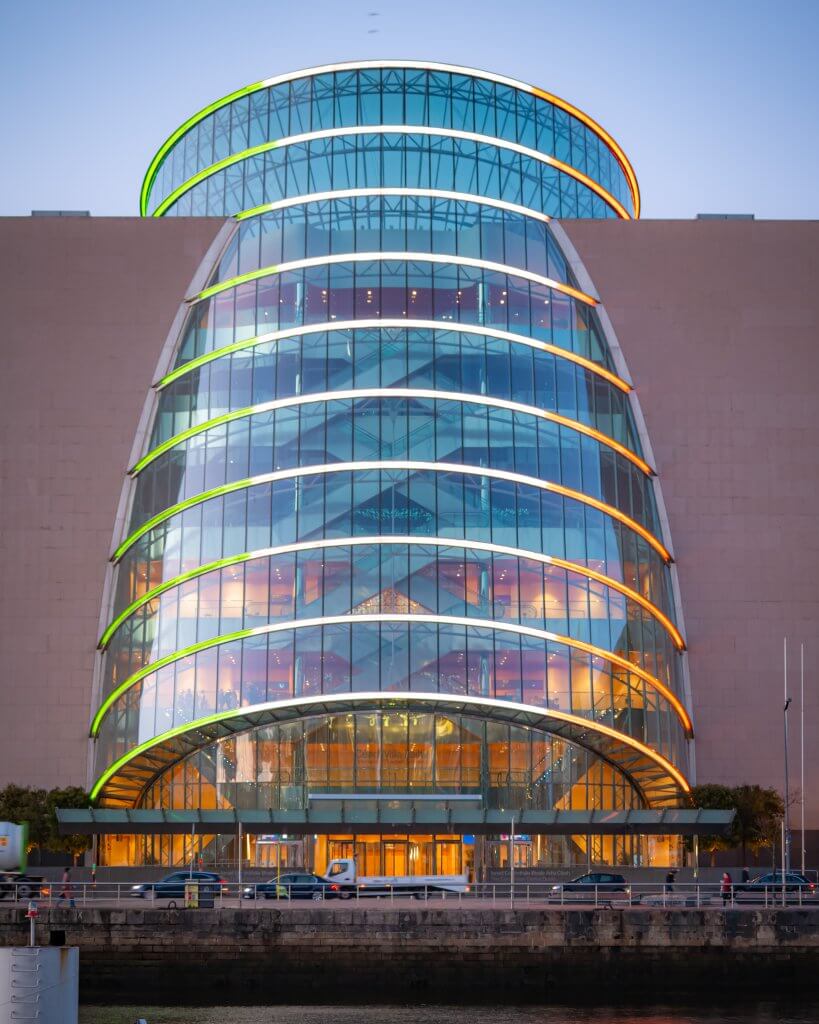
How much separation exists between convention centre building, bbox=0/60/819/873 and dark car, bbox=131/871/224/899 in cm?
781

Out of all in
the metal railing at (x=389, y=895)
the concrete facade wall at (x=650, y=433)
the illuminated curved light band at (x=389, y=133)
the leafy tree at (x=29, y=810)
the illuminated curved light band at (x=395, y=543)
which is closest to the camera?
the metal railing at (x=389, y=895)

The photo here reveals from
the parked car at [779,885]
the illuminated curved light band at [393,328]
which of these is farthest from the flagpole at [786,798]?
the illuminated curved light band at [393,328]

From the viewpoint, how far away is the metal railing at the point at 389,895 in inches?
1811

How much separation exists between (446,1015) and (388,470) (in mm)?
27307

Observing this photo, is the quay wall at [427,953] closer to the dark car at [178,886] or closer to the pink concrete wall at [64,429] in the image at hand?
the dark car at [178,886]

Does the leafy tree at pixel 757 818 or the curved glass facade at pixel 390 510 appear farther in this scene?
the curved glass facade at pixel 390 510

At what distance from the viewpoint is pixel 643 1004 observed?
134 feet

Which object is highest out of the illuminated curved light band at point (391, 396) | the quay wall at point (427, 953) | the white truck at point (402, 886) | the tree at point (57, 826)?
the illuminated curved light band at point (391, 396)

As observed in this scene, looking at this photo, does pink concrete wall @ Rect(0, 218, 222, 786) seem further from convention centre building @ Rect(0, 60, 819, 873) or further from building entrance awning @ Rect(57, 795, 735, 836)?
building entrance awning @ Rect(57, 795, 735, 836)

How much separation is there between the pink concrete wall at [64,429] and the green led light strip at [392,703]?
106 inches

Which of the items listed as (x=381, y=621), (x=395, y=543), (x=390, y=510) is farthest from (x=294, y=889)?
(x=390, y=510)

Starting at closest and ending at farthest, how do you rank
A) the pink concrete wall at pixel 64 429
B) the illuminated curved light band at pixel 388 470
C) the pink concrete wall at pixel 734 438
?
the pink concrete wall at pixel 64 429 < the illuminated curved light band at pixel 388 470 < the pink concrete wall at pixel 734 438

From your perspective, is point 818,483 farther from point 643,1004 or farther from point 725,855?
point 643,1004

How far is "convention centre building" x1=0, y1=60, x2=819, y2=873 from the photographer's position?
60750 mm
